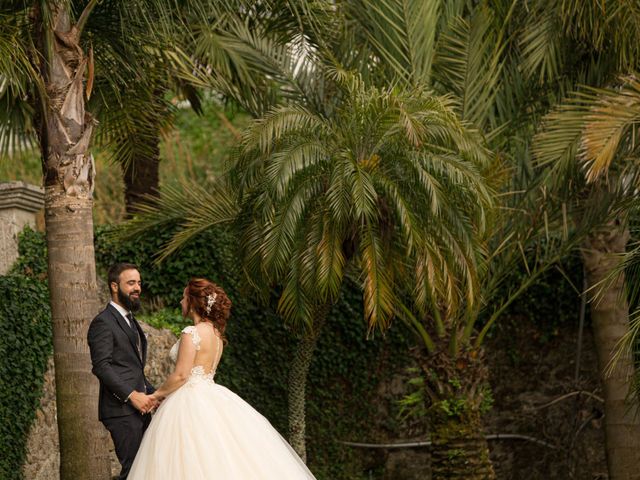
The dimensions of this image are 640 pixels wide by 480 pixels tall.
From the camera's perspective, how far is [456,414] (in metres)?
11.3

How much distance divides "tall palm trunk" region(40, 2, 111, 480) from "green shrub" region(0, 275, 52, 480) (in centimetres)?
186

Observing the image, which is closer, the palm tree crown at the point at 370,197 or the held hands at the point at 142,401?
the held hands at the point at 142,401

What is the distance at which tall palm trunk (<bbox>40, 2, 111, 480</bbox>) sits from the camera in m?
8.21

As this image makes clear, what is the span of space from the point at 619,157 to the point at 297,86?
343cm

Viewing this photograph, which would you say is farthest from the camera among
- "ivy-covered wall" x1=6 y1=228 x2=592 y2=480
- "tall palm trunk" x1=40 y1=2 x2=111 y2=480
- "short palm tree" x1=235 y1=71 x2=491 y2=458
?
"ivy-covered wall" x1=6 y1=228 x2=592 y2=480

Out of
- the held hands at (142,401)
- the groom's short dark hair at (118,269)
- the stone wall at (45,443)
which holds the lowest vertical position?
the stone wall at (45,443)

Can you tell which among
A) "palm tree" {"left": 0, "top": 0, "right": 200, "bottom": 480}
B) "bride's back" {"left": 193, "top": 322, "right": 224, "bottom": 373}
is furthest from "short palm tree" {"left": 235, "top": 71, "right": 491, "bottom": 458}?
"bride's back" {"left": 193, "top": 322, "right": 224, "bottom": 373}

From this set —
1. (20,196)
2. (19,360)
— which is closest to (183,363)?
(19,360)

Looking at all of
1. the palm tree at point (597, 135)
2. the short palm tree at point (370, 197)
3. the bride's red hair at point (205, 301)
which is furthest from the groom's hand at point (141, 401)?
the palm tree at point (597, 135)

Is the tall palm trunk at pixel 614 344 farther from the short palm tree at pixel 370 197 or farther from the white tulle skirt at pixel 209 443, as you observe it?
the white tulle skirt at pixel 209 443

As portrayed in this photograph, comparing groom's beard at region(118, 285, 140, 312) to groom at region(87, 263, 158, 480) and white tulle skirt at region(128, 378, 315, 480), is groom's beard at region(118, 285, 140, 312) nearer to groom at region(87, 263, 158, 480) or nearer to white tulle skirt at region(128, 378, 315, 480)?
groom at region(87, 263, 158, 480)

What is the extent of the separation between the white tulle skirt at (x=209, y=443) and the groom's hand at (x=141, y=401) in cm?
21

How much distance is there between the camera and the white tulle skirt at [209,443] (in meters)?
6.92

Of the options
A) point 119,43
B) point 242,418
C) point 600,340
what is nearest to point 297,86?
point 119,43
